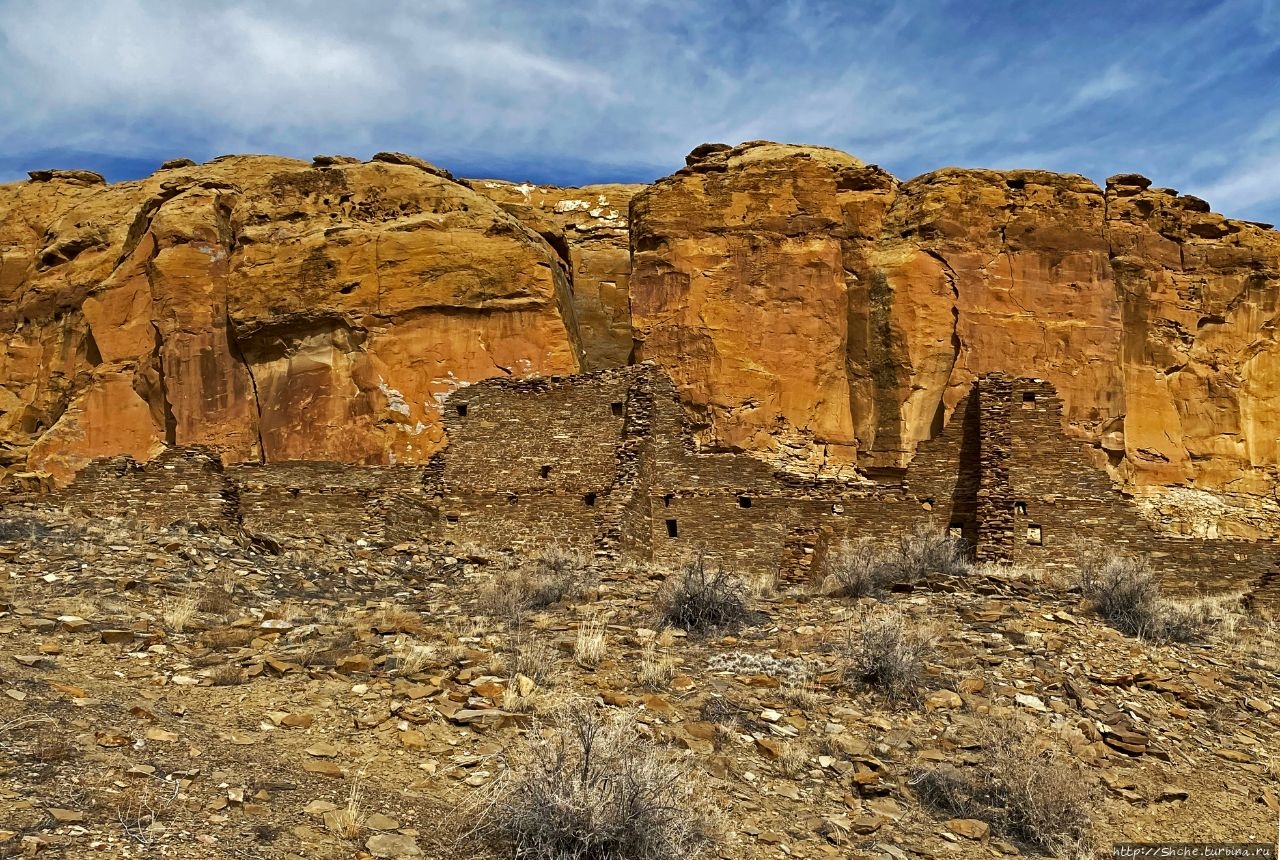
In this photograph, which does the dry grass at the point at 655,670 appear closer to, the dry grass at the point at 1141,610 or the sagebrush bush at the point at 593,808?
the sagebrush bush at the point at 593,808

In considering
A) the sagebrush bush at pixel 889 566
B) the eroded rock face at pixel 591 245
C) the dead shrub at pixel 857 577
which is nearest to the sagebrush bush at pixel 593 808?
the dead shrub at pixel 857 577

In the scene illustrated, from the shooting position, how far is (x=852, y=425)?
2408cm

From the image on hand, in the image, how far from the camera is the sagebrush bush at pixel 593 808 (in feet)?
18.8

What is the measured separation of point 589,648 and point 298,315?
18035 millimetres

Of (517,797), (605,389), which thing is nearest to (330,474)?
(605,389)

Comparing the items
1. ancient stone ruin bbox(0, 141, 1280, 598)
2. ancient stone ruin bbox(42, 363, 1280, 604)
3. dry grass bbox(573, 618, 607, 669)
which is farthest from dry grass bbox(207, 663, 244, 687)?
ancient stone ruin bbox(0, 141, 1280, 598)

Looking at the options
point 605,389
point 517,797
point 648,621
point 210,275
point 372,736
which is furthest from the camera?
point 210,275

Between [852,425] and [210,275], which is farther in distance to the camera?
[210,275]

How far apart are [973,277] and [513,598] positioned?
16588 millimetres

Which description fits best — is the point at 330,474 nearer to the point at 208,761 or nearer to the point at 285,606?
the point at 285,606

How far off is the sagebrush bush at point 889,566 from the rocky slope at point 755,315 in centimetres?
759

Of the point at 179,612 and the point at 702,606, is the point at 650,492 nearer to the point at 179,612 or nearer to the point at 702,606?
the point at 702,606

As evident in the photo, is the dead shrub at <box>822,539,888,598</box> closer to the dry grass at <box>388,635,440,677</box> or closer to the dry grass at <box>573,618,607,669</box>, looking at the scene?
the dry grass at <box>573,618,607,669</box>

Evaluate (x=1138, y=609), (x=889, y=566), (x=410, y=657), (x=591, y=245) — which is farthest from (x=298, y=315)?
(x=1138, y=609)
